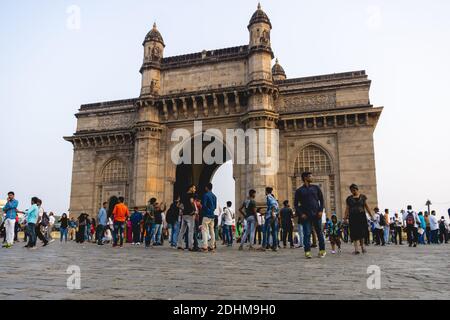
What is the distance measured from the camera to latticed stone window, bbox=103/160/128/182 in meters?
27.7

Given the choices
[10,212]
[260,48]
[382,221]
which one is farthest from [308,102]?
[10,212]

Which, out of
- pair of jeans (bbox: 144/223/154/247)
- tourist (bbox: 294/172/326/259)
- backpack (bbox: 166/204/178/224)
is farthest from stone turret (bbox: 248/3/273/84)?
tourist (bbox: 294/172/326/259)

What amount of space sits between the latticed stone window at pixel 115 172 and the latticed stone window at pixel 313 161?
12.1 m

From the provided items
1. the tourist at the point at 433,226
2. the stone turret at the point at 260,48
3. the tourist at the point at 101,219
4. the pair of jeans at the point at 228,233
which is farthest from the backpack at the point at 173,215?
the tourist at the point at 433,226

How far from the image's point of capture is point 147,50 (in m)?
26.8

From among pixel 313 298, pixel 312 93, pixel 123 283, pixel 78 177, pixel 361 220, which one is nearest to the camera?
pixel 313 298

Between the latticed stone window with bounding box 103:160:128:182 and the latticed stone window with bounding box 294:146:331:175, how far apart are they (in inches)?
478

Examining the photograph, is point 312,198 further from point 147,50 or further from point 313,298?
point 147,50

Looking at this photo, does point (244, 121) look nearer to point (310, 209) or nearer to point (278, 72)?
point (278, 72)

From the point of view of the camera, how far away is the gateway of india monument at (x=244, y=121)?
2305 cm

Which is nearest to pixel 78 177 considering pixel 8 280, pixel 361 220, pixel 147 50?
pixel 147 50

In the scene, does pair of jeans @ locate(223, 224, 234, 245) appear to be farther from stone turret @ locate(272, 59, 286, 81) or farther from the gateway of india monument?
stone turret @ locate(272, 59, 286, 81)

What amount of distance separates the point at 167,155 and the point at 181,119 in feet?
8.29

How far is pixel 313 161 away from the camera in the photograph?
2397 centimetres
